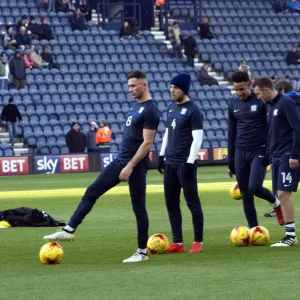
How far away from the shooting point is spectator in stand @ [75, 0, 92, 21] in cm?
4692

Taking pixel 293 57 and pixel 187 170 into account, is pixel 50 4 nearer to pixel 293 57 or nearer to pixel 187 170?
pixel 293 57

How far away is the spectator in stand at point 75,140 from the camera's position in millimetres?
38188

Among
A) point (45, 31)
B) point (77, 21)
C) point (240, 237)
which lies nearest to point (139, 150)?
point (240, 237)

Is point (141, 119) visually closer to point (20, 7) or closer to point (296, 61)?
point (20, 7)

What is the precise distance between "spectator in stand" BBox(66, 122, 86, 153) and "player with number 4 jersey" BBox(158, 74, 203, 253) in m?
25.4

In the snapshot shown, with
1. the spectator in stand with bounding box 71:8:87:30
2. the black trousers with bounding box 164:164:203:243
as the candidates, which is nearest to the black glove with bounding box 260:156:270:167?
the black trousers with bounding box 164:164:203:243

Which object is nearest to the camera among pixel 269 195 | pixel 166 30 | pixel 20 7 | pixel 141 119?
pixel 141 119

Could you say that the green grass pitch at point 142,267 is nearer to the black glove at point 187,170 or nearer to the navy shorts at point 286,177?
the navy shorts at point 286,177

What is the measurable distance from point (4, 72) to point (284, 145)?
28.3 metres

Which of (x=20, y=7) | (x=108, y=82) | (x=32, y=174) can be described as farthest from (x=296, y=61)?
(x=32, y=174)

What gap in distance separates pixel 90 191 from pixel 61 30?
3309cm

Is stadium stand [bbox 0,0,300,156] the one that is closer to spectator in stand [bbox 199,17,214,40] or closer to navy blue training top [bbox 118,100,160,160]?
spectator in stand [bbox 199,17,214,40]

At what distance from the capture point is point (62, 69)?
143ft

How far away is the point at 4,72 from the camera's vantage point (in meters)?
40.5
